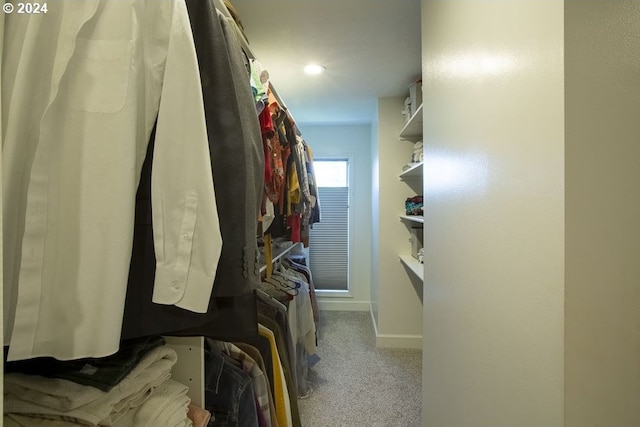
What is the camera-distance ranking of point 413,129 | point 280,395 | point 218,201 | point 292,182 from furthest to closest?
point 413,129 → point 292,182 → point 280,395 → point 218,201

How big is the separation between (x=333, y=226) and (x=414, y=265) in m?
1.50

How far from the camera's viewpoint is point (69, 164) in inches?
20.1

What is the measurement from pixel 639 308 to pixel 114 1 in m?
1.13

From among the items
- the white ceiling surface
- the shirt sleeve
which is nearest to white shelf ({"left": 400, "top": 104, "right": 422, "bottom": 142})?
the white ceiling surface

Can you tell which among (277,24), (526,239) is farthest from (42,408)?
(277,24)

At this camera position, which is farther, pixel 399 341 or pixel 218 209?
pixel 399 341

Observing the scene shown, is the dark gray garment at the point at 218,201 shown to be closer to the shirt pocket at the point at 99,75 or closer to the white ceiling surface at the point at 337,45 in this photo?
the shirt pocket at the point at 99,75

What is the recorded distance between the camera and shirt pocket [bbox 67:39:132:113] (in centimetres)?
52

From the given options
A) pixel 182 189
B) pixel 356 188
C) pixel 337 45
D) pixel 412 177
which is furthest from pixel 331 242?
pixel 182 189

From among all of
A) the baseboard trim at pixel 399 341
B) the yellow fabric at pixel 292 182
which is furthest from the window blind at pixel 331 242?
the yellow fabric at pixel 292 182

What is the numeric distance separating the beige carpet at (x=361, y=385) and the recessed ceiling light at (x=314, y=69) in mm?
2229

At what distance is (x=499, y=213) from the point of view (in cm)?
66

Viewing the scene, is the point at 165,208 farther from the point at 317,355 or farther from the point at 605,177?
the point at 317,355

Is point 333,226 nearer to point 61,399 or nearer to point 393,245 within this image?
point 393,245
